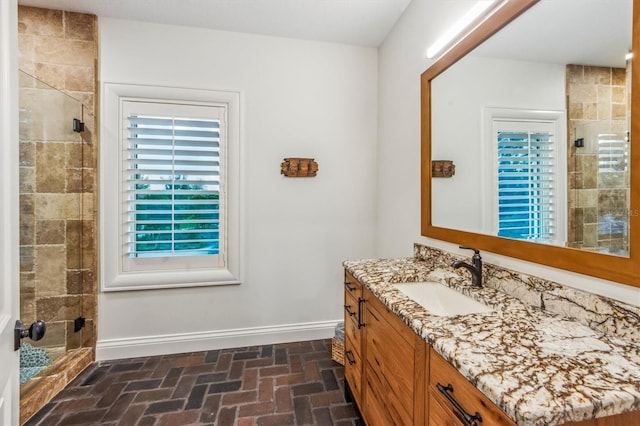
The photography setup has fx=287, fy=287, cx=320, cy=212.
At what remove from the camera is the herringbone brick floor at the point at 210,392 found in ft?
5.81

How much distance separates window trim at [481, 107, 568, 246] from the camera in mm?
1112

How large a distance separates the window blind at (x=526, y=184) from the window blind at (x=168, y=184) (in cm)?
217

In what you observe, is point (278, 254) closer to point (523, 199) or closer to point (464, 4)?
point (523, 199)

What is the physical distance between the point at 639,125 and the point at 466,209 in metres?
0.83

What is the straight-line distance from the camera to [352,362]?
1.79m

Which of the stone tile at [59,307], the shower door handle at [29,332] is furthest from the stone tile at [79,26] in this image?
the shower door handle at [29,332]

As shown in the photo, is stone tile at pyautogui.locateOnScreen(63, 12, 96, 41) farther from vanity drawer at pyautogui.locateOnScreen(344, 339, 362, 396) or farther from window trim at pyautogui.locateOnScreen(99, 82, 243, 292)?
vanity drawer at pyautogui.locateOnScreen(344, 339, 362, 396)

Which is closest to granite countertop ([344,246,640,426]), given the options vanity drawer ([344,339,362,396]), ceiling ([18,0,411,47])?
vanity drawer ([344,339,362,396])

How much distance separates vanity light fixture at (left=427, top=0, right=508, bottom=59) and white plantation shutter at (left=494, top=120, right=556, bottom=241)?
547 millimetres

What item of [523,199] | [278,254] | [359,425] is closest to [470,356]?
[523,199]

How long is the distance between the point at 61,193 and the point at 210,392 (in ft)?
6.26

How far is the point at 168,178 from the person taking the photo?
246 centimetres

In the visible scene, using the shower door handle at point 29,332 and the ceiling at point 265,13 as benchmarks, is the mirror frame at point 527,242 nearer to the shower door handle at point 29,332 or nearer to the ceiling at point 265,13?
the ceiling at point 265,13

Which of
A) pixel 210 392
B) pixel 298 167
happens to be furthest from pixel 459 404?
pixel 298 167
